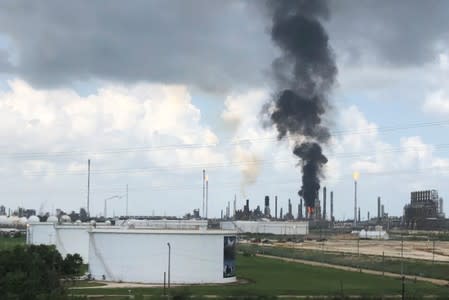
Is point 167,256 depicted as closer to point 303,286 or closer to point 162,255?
point 162,255

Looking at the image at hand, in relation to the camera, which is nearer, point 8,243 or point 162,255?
point 162,255

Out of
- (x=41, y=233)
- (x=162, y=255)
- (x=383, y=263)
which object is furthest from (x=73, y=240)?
(x=383, y=263)

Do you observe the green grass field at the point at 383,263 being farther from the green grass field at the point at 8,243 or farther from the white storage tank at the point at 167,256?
the green grass field at the point at 8,243

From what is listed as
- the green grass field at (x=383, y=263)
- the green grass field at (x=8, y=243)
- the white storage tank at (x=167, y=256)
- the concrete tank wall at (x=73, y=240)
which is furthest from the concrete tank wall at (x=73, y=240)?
the green grass field at (x=383, y=263)

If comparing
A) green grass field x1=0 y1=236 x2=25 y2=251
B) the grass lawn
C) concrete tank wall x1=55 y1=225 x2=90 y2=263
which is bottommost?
green grass field x1=0 y1=236 x2=25 y2=251

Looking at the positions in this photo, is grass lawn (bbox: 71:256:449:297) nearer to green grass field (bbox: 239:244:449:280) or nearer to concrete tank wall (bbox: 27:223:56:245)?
green grass field (bbox: 239:244:449:280)

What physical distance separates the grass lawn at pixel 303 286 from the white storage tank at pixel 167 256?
15.4 feet

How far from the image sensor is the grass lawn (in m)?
63.0

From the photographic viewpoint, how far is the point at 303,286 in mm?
69375

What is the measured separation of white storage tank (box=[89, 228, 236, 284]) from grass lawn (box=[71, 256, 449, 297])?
15.4 ft

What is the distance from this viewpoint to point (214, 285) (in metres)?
75.2

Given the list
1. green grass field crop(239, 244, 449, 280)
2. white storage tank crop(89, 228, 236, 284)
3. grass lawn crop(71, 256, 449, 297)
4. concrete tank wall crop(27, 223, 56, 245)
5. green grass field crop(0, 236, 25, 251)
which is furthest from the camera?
concrete tank wall crop(27, 223, 56, 245)

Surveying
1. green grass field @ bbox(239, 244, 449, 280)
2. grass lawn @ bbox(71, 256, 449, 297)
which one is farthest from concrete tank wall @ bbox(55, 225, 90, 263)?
green grass field @ bbox(239, 244, 449, 280)

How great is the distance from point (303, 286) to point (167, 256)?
17656 millimetres
